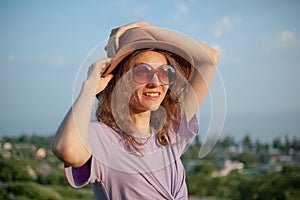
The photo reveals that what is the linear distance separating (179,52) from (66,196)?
26.7ft

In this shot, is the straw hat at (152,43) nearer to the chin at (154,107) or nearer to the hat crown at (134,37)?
the hat crown at (134,37)

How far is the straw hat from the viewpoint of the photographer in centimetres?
106

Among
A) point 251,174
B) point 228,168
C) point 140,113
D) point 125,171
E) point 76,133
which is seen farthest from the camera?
point 228,168

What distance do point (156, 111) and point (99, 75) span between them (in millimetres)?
253

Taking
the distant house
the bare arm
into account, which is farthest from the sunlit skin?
the distant house

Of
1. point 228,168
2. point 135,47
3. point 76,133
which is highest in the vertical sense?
point 135,47

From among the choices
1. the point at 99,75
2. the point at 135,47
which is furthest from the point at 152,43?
the point at 99,75

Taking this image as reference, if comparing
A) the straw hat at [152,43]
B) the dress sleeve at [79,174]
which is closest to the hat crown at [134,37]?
the straw hat at [152,43]

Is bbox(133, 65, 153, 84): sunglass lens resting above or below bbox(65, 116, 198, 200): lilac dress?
above

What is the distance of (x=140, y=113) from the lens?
3.70ft

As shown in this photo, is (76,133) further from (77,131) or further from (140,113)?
(140,113)

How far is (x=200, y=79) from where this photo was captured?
46.8 inches

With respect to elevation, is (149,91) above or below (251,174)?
above

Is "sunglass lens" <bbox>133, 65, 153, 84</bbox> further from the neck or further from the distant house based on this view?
the distant house
